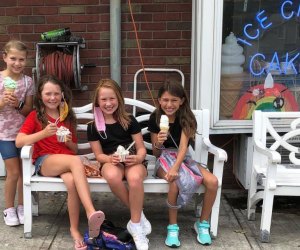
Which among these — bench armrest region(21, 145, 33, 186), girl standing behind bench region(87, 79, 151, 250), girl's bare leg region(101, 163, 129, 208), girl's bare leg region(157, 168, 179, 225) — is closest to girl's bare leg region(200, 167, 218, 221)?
girl's bare leg region(157, 168, 179, 225)

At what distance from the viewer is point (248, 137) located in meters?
4.03

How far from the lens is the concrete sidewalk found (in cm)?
338

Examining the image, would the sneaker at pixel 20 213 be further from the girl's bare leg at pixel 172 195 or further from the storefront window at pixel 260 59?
the storefront window at pixel 260 59

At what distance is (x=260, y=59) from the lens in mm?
4148

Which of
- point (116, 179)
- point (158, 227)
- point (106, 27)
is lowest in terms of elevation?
point (158, 227)

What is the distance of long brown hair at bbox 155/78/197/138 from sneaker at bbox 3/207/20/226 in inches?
55.8

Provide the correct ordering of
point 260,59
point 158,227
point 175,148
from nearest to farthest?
point 175,148, point 158,227, point 260,59

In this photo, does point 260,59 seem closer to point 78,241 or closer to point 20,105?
point 20,105

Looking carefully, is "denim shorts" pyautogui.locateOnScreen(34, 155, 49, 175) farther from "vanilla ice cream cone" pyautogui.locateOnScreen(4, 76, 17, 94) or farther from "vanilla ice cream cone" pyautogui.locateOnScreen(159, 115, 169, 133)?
"vanilla ice cream cone" pyautogui.locateOnScreen(159, 115, 169, 133)

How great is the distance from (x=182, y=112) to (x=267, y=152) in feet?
2.39

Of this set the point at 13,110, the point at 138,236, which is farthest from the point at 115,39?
the point at 138,236

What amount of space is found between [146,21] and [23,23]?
1213 mm

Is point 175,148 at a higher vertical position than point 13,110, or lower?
lower

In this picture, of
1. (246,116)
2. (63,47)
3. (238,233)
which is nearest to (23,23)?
(63,47)
